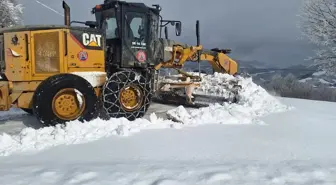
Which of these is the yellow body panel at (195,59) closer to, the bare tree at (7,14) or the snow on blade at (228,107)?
the snow on blade at (228,107)

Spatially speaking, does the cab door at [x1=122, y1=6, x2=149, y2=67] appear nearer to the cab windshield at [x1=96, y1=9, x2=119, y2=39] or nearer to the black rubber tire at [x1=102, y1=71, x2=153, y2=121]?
the cab windshield at [x1=96, y1=9, x2=119, y2=39]

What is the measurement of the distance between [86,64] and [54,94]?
3.52 ft

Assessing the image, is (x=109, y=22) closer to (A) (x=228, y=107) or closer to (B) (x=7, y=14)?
(A) (x=228, y=107)

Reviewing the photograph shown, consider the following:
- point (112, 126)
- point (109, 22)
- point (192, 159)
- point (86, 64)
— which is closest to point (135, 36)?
point (109, 22)

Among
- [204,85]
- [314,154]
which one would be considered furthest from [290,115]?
[314,154]

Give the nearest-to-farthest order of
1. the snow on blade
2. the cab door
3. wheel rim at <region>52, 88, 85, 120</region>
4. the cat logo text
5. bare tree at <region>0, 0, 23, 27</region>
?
wheel rim at <region>52, 88, 85, 120</region>, the snow on blade, the cat logo text, the cab door, bare tree at <region>0, 0, 23, 27</region>

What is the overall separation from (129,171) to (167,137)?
1.94 m

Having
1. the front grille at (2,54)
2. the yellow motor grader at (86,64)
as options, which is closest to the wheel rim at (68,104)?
the yellow motor grader at (86,64)

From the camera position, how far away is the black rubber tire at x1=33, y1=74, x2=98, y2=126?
6.49 m

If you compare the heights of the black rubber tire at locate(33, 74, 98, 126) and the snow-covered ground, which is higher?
the black rubber tire at locate(33, 74, 98, 126)

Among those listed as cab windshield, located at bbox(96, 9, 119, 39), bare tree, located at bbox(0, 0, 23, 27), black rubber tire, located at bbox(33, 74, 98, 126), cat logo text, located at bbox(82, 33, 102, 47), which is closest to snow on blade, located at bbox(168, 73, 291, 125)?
black rubber tire, located at bbox(33, 74, 98, 126)

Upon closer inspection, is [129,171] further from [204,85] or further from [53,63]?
[204,85]

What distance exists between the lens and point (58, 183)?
138 inches

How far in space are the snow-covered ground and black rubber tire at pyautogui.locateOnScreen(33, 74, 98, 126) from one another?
0.57 meters
